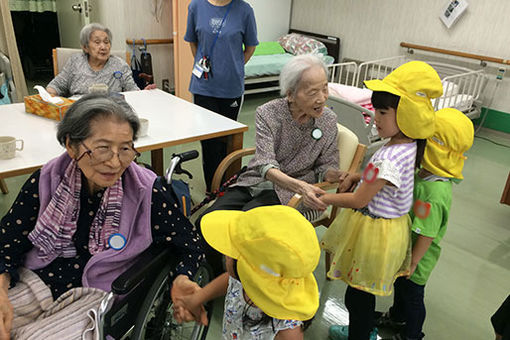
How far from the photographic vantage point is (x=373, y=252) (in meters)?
1.49

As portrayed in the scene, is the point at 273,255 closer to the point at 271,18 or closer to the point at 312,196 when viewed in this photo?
the point at 312,196

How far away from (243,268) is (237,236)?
0.25 ft

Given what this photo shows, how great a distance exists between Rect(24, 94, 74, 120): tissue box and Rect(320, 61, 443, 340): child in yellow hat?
1.54m

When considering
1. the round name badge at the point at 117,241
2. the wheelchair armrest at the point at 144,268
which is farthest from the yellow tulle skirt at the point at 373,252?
the round name badge at the point at 117,241

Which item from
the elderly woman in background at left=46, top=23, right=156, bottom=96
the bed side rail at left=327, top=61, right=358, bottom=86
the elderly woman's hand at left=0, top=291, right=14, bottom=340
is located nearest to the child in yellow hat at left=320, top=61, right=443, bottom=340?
the elderly woman's hand at left=0, top=291, right=14, bottom=340

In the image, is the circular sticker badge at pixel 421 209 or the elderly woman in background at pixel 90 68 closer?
the circular sticker badge at pixel 421 209

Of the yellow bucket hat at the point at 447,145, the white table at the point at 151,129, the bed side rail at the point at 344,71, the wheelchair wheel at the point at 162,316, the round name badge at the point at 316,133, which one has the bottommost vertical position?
the wheelchair wheel at the point at 162,316

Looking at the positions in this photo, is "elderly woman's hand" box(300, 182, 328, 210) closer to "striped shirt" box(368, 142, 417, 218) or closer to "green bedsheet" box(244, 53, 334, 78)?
"striped shirt" box(368, 142, 417, 218)

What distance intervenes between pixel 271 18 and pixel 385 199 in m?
5.29

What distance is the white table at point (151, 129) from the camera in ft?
Answer: 5.76

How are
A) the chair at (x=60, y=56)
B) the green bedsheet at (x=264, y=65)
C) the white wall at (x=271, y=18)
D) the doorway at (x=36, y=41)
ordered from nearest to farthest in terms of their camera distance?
the chair at (x=60, y=56) < the green bedsheet at (x=264, y=65) < the doorway at (x=36, y=41) < the white wall at (x=271, y=18)

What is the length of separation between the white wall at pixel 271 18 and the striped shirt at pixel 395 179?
5.05m

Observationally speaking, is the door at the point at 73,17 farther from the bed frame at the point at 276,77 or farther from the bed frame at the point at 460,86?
the bed frame at the point at 460,86

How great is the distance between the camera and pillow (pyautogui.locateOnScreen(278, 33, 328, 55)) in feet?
18.7
